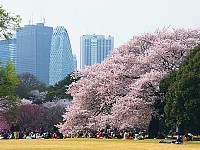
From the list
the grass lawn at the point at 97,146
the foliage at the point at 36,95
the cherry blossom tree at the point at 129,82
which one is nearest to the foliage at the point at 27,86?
the foliage at the point at 36,95

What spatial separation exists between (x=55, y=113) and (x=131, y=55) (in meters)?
27.3

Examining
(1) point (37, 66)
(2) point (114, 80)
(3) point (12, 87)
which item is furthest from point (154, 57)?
(1) point (37, 66)

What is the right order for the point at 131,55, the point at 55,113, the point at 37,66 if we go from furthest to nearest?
the point at 37,66 < the point at 55,113 < the point at 131,55

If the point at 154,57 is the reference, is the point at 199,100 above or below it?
below

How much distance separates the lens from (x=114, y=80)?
1864 inches

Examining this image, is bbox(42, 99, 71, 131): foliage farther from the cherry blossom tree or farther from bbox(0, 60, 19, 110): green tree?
bbox(0, 60, 19, 110): green tree

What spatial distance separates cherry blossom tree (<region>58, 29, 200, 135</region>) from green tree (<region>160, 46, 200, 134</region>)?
581 cm

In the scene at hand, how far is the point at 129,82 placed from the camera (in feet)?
157

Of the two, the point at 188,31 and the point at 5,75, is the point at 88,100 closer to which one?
the point at 188,31

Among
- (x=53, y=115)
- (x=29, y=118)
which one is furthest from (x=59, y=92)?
(x=29, y=118)

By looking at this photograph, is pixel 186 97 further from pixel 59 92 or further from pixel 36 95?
pixel 36 95

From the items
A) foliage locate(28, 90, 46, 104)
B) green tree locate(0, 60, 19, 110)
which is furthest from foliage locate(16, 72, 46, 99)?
green tree locate(0, 60, 19, 110)

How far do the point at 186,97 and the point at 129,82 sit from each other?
486 inches

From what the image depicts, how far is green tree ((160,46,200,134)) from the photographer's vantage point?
35.5 meters
